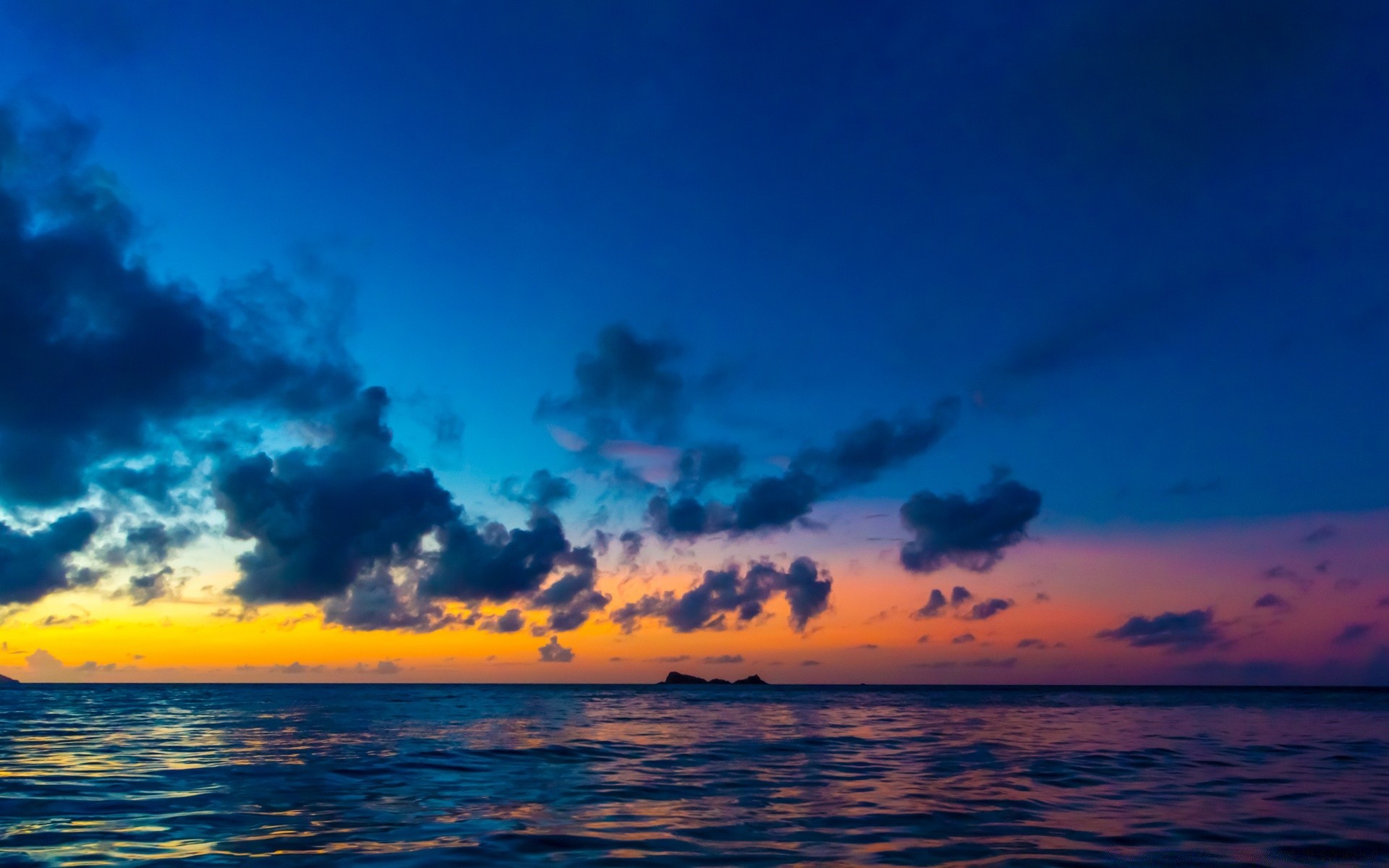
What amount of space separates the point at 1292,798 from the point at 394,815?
21.6 metres

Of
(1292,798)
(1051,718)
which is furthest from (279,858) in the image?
(1051,718)

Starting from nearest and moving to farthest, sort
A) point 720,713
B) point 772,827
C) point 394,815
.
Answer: point 772,827
point 394,815
point 720,713

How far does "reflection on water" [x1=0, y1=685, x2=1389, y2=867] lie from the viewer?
1483cm

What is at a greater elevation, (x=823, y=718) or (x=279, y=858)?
(x=279, y=858)

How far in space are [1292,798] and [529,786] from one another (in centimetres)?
1968

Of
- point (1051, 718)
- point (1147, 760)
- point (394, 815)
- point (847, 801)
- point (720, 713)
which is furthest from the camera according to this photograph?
point (720, 713)

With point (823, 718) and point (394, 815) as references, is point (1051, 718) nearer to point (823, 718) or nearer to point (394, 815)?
point (823, 718)

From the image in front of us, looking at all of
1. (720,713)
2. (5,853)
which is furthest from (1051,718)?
(5,853)

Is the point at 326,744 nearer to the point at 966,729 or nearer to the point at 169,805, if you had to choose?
the point at 169,805

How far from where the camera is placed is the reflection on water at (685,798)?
584 inches

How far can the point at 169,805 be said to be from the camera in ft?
64.1

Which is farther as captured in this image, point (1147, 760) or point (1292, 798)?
point (1147, 760)

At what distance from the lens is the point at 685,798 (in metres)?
21.3

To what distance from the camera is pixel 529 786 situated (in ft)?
77.7
